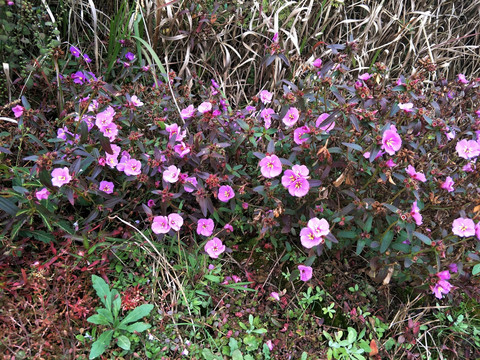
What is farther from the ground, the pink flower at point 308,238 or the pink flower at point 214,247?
the pink flower at point 308,238

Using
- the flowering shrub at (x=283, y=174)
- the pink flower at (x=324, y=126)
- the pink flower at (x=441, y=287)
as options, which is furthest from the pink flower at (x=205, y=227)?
the pink flower at (x=441, y=287)

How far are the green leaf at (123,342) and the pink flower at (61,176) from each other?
68cm

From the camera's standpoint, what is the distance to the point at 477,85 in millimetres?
1976

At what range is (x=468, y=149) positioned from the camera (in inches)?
69.1

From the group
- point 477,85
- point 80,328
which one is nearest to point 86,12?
point 80,328

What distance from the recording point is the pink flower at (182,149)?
175cm

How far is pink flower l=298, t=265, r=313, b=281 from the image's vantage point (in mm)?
1806

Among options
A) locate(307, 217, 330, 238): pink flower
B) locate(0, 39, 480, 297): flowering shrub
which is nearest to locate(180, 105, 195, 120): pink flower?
locate(0, 39, 480, 297): flowering shrub

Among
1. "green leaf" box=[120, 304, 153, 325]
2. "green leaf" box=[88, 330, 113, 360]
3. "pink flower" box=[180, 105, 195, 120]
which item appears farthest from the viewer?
"pink flower" box=[180, 105, 195, 120]

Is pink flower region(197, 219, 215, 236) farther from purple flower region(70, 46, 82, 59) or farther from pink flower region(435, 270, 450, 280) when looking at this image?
purple flower region(70, 46, 82, 59)

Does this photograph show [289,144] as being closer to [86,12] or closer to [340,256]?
[340,256]

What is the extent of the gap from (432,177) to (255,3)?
6.11 feet

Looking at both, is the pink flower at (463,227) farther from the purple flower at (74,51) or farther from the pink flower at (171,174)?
the purple flower at (74,51)

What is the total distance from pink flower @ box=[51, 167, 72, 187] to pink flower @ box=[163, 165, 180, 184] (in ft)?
1.35
